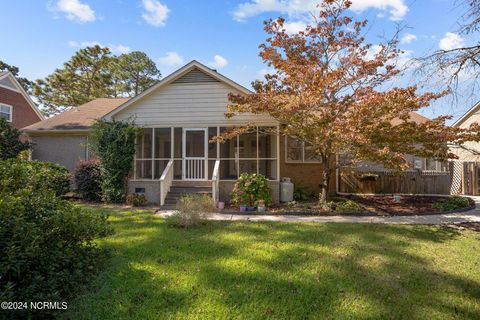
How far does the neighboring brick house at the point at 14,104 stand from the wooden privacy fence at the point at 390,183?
23.5 m

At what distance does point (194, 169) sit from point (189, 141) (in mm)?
2089

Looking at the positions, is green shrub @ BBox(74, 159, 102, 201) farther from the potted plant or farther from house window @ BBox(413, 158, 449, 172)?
house window @ BBox(413, 158, 449, 172)

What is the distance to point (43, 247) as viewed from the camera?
10.9 ft

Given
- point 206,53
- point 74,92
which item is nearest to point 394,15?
point 206,53

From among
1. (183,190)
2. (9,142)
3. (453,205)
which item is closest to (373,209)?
(453,205)

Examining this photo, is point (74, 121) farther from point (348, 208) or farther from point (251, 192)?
point (348, 208)

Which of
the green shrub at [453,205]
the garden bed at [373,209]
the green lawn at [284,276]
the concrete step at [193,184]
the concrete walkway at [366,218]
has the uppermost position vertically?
the concrete step at [193,184]

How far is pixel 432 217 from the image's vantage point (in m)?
8.45

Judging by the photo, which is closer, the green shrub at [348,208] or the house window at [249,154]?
the green shrub at [348,208]

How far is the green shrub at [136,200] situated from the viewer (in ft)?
33.1

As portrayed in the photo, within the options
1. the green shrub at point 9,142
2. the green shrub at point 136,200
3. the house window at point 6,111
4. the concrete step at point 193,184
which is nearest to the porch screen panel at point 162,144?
the concrete step at point 193,184

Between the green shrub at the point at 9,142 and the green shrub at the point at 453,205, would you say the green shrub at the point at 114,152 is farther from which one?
the green shrub at the point at 453,205

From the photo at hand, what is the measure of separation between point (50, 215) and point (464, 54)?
26.0 feet

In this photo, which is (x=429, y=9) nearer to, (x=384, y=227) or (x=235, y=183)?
(x=384, y=227)
